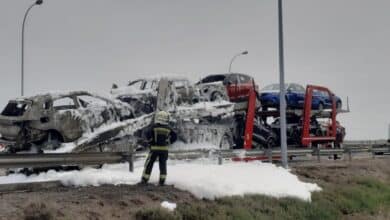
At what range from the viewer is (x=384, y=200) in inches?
593

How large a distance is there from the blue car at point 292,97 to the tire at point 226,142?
2987mm

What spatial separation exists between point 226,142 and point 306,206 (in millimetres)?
6433

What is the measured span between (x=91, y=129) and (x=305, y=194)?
559 centimetres

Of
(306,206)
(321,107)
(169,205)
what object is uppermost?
(321,107)

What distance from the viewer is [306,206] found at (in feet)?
39.7

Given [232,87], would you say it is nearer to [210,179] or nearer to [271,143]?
[271,143]

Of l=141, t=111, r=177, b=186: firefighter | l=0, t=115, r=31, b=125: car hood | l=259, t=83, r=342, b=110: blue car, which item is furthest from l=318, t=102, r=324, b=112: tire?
l=0, t=115, r=31, b=125: car hood

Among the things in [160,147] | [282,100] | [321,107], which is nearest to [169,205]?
[160,147]

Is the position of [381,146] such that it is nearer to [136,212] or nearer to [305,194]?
[305,194]

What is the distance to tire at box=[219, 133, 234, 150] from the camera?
59.4ft

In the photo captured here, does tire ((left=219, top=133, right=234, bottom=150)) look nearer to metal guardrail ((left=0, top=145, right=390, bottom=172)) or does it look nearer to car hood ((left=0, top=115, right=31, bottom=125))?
metal guardrail ((left=0, top=145, right=390, bottom=172))

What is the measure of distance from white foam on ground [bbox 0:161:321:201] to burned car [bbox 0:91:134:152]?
1142mm

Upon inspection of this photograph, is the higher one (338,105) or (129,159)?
(338,105)

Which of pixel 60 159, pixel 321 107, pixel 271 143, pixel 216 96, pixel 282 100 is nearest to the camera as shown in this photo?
pixel 60 159
